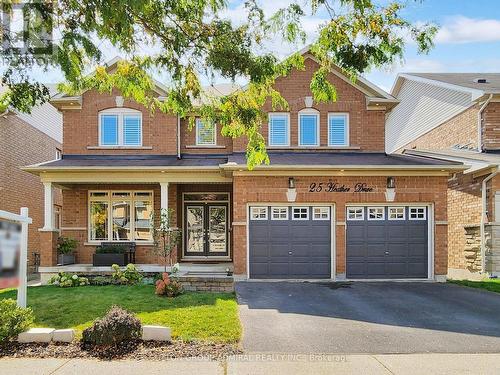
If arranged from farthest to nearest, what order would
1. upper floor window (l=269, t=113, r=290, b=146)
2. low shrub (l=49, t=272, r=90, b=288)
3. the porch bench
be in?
upper floor window (l=269, t=113, r=290, b=146) < the porch bench < low shrub (l=49, t=272, r=90, b=288)

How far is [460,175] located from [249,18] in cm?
1356

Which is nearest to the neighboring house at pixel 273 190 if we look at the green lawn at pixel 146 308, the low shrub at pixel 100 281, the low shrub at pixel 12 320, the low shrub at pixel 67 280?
the low shrub at pixel 67 280

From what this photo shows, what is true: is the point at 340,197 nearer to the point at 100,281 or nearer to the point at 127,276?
the point at 127,276

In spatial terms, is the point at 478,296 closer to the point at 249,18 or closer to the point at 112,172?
the point at 249,18

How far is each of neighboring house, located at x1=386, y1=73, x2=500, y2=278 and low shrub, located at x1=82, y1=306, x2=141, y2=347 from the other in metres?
12.0

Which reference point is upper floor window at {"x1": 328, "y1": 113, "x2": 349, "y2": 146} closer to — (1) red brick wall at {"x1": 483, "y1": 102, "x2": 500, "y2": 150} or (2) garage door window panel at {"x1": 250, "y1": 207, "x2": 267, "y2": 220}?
(2) garage door window panel at {"x1": 250, "y1": 207, "x2": 267, "y2": 220}

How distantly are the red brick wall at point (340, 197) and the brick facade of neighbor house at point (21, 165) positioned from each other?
9906 mm

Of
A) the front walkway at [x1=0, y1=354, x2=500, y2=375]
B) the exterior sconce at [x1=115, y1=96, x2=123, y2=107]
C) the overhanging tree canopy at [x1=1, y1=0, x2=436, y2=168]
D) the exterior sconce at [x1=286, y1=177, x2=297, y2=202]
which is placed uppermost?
the exterior sconce at [x1=115, y1=96, x2=123, y2=107]

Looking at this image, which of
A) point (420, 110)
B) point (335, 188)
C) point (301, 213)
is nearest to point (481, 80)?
point (420, 110)

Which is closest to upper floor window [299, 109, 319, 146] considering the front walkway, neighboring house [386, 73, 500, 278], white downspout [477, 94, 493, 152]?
neighboring house [386, 73, 500, 278]

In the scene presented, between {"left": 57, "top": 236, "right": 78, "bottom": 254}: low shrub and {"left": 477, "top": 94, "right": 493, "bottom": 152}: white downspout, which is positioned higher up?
{"left": 477, "top": 94, "right": 493, "bottom": 152}: white downspout

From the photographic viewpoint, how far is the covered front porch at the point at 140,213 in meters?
15.3

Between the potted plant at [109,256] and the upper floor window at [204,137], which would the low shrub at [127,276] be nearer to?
the potted plant at [109,256]

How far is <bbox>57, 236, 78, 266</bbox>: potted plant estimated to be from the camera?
15.7 m
